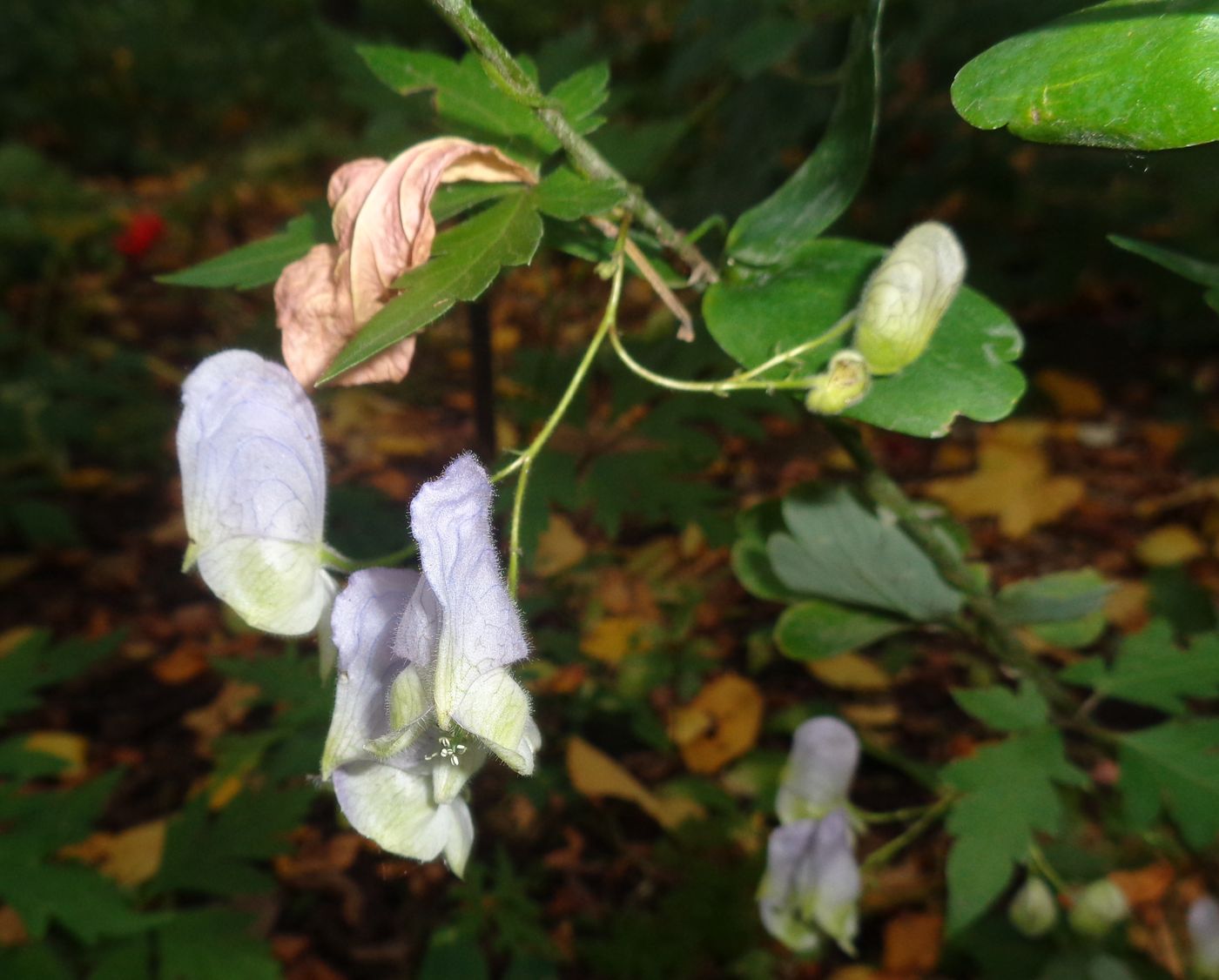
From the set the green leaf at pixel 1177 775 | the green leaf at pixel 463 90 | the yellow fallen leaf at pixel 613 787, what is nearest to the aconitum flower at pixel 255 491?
the green leaf at pixel 463 90

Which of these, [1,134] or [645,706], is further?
[1,134]

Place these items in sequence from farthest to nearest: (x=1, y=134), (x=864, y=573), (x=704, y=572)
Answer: (x=1, y=134)
(x=704, y=572)
(x=864, y=573)

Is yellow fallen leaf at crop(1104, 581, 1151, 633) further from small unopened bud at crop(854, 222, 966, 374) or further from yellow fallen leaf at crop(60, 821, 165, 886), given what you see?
yellow fallen leaf at crop(60, 821, 165, 886)

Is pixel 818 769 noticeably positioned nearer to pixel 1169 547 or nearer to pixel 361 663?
pixel 361 663

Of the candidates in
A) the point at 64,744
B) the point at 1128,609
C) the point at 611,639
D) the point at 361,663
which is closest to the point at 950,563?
the point at 361,663

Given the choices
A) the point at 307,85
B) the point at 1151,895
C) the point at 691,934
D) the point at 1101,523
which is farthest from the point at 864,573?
the point at 307,85

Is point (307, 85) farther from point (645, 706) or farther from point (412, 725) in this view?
point (412, 725)

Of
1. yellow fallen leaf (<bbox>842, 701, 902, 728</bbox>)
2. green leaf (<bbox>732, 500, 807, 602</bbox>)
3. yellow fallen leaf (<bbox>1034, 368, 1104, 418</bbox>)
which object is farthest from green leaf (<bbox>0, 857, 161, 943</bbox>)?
yellow fallen leaf (<bbox>1034, 368, 1104, 418</bbox>)
